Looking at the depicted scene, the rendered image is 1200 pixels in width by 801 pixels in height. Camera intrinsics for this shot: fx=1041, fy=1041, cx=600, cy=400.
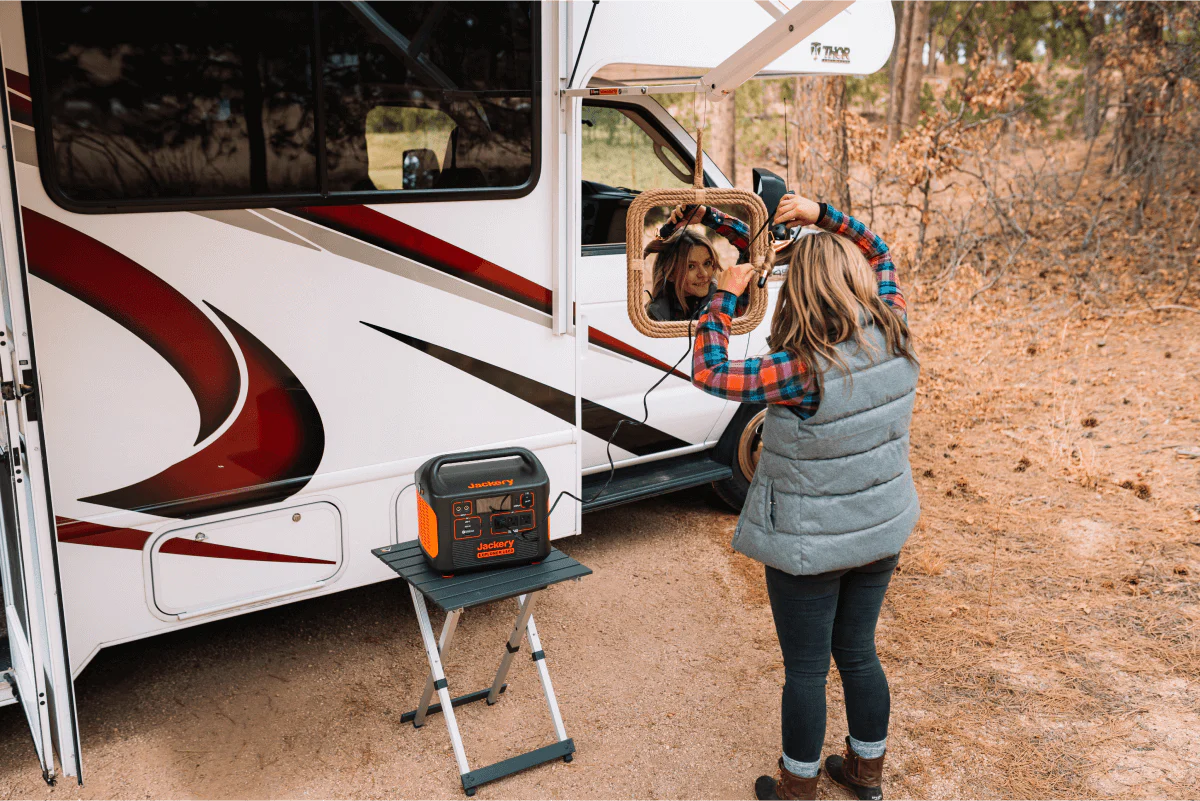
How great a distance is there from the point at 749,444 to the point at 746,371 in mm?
2515

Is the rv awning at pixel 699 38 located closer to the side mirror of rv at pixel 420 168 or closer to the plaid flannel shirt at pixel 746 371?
the side mirror of rv at pixel 420 168

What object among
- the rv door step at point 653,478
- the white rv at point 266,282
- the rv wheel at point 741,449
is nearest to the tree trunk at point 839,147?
the rv wheel at point 741,449

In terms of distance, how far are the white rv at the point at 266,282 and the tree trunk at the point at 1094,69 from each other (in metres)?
7.62

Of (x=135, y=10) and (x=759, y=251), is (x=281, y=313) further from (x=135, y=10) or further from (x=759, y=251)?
(x=759, y=251)

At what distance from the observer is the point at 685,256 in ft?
14.3

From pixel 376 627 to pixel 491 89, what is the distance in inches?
83.7

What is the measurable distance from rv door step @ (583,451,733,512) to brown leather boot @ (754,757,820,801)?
159 cm

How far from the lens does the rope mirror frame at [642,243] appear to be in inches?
136

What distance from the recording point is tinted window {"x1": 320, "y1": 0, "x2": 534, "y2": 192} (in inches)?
132

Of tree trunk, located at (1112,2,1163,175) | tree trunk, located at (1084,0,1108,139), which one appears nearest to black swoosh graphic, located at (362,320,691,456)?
tree trunk, located at (1112,2,1163,175)

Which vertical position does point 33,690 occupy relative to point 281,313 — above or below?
below

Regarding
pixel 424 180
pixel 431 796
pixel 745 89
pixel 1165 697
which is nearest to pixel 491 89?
pixel 424 180

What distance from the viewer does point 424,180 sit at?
3586 millimetres

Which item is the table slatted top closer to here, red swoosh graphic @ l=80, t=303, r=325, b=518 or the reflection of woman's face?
red swoosh graphic @ l=80, t=303, r=325, b=518
